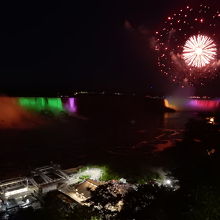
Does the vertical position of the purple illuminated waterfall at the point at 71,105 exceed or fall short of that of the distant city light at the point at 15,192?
it falls short

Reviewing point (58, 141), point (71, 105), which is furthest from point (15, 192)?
point (71, 105)

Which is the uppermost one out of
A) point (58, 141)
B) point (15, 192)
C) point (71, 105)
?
point (15, 192)

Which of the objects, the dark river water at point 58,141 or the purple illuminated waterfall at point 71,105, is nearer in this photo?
the dark river water at point 58,141

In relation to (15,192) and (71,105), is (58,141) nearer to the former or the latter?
(15,192)

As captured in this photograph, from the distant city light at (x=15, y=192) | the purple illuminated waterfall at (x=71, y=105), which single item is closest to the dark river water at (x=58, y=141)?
the distant city light at (x=15, y=192)

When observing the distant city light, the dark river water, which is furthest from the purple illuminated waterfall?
the distant city light

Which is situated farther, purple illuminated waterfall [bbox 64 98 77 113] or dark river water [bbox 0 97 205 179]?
purple illuminated waterfall [bbox 64 98 77 113]

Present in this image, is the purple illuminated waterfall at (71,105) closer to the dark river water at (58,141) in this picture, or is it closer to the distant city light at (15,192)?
the dark river water at (58,141)

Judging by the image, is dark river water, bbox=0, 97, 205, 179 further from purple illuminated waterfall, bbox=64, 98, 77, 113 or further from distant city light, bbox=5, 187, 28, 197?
purple illuminated waterfall, bbox=64, 98, 77, 113

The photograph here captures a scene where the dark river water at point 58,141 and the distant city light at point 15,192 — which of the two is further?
the dark river water at point 58,141

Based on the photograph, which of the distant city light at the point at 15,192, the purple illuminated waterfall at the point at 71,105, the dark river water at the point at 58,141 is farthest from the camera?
the purple illuminated waterfall at the point at 71,105

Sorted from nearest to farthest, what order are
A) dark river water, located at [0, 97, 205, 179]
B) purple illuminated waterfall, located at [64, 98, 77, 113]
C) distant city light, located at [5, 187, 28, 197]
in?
distant city light, located at [5, 187, 28, 197], dark river water, located at [0, 97, 205, 179], purple illuminated waterfall, located at [64, 98, 77, 113]

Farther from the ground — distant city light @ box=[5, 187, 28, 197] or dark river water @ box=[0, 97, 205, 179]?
distant city light @ box=[5, 187, 28, 197]

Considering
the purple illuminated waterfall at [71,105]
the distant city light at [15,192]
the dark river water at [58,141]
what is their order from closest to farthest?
the distant city light at [15,192] < the dark river water at [58,141] < the purple illuminated waterfall at [71,105]
